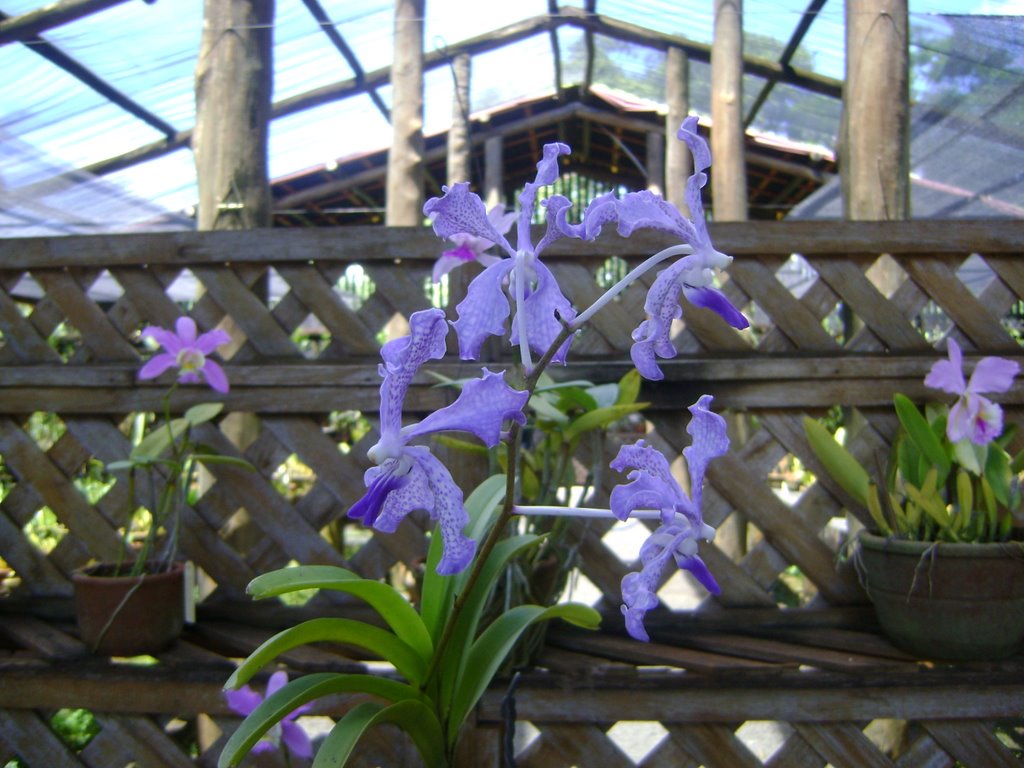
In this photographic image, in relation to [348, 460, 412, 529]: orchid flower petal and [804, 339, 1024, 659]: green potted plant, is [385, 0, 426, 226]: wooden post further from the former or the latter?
[348, 460, 412, 529]: orchid flower petal

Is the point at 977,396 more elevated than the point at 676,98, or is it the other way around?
the point at 676,98

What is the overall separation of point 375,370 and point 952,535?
115 cm

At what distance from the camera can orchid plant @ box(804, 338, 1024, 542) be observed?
1.46 m

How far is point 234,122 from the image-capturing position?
2.05 m

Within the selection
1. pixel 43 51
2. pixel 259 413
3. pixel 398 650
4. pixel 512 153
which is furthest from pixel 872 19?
pixel 512 153

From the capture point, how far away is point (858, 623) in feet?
5.64

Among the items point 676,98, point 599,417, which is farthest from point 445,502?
point 676,98

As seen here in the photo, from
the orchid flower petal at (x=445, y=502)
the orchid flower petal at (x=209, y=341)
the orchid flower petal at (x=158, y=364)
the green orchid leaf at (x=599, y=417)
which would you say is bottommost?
the orchid flower petal at (x=445, y=502)

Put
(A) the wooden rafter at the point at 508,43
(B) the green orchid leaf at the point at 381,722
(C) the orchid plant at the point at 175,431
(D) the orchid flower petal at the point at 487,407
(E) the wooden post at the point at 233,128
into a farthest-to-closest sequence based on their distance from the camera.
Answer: (A) the wooden rafter at the point at 508,43 < (E) the wooden post at the point at 233,128 < (C) the orchid plant at the point at 175,431 < (B) the green orchid leaf at the point at 381,722 < (D) the orchid flower petal at the point at 487,407

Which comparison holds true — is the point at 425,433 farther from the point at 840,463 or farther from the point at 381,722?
the point at 840,463

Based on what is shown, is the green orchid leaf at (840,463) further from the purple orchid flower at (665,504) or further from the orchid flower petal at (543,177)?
the orchid flower petal at (543,177)

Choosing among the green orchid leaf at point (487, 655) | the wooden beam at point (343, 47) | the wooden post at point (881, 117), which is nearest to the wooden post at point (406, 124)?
the wooden beam at point (343, 47)

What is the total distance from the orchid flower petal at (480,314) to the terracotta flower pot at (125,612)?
1.18m

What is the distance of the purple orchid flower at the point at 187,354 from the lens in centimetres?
168
